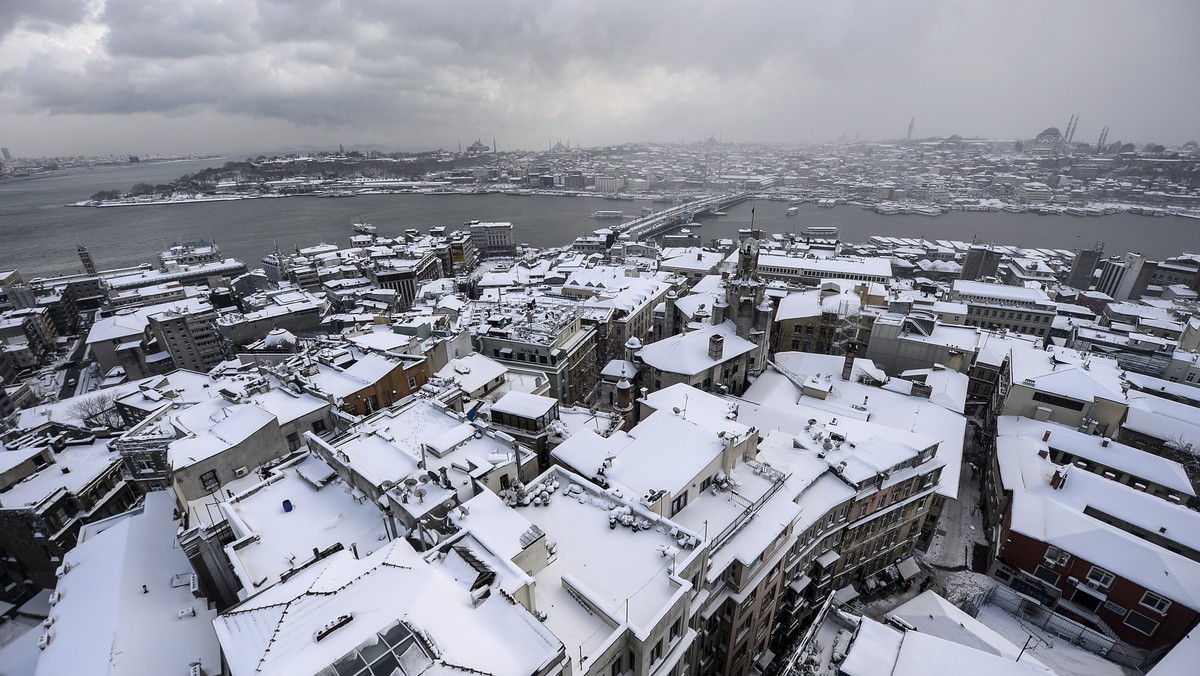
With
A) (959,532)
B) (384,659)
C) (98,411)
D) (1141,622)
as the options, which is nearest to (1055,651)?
(1141,622)

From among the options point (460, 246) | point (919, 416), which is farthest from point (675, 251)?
point (919, 416)

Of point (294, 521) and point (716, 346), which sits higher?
point (294, 521)

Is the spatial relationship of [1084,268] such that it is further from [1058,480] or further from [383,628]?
[383,628]

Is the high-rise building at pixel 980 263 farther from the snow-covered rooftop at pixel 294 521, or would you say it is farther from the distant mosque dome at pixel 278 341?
the distant mosque dome at pixel 278 341

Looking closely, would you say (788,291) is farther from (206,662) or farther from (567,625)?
(206,662)

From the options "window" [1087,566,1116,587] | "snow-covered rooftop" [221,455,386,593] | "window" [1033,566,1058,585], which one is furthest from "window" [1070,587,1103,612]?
"snow-covered rooftop" [221,455,386,593]
